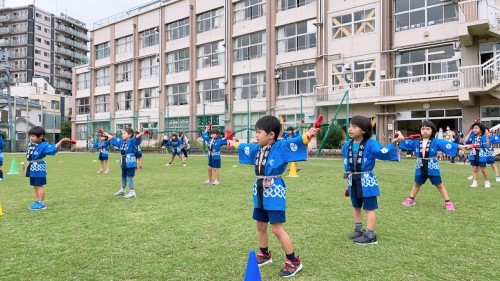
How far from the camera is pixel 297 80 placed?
31062 millimetres

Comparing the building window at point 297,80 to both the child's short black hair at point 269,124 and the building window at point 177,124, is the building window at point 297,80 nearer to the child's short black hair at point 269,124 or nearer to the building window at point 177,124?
the building window at point 177,124

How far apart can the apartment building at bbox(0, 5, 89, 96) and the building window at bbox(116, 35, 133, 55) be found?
32.5m

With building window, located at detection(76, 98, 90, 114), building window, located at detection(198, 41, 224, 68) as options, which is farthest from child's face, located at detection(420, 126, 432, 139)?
building window, located at detection(76, 98, 90, 114)

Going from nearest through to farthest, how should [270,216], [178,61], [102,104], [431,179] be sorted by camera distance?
[270,216] < [431,179] < [178,61] < [102,104]

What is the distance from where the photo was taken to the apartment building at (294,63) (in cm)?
2320

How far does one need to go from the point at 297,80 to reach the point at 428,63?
9.76m

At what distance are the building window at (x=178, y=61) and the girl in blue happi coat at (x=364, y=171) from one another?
35.0 m

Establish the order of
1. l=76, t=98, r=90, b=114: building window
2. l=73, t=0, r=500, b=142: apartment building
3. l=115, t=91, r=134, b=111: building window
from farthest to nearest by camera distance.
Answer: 1. l=76, t=98, r=90, b=114: building window
2. l=115, t=91, r=134, b=111: building window
3. l=73, t=0, r=500, b=142: apartment building

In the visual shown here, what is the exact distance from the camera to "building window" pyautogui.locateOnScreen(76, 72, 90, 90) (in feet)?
168

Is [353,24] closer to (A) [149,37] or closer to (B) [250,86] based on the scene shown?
(B) [250,86]

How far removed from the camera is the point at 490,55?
22797 mm

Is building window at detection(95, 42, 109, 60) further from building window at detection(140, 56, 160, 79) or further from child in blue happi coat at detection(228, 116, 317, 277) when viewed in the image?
child in blue happi coat at detection(228, 116, 317, 277)

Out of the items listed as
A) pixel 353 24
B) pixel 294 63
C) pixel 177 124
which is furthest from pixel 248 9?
pixel 177 124

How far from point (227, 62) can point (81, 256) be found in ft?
A: 103
